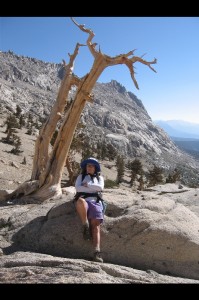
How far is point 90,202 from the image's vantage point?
719cm

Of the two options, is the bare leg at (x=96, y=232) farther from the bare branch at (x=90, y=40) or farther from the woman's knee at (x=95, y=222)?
the bare branch at (x=90, y=40)

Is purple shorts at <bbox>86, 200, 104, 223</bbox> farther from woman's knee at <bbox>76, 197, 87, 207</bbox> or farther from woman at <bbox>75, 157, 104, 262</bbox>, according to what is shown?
woman's knee at <bbox>76, 197, 87, 207</bbox>

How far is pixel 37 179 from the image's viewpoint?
500 inches

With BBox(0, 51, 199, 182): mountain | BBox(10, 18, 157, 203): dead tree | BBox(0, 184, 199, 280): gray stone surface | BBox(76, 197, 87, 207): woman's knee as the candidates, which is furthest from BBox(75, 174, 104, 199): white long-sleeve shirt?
BBox(0, 51, 199, 182): mountain

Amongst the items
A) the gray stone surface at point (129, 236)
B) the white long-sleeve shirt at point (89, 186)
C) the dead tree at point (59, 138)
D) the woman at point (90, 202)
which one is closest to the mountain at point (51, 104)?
the dead tree at point (59, 138)

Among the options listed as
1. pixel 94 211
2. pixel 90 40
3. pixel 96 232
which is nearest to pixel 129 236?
pixel 96 232

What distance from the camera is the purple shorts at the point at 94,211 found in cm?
694

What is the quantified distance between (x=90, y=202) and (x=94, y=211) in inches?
9.8

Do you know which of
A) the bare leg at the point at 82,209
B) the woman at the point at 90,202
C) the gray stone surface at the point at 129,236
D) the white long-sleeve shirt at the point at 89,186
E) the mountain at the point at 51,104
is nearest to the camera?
the woman at the point at 90,202

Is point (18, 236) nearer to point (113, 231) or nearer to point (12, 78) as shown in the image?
point (113, 231)

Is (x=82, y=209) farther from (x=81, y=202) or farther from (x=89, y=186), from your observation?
(x=89, y=186)

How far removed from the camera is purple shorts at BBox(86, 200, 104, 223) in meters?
6.94

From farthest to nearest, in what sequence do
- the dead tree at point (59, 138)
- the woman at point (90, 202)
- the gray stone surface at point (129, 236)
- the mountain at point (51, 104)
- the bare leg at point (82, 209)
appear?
the mountain at point (51, 104)
the dead tree at point (59, 138)
the gray stone surface at point (129, 236)
the bare leg at point (82, 209)
the woman at point (90, 202)
